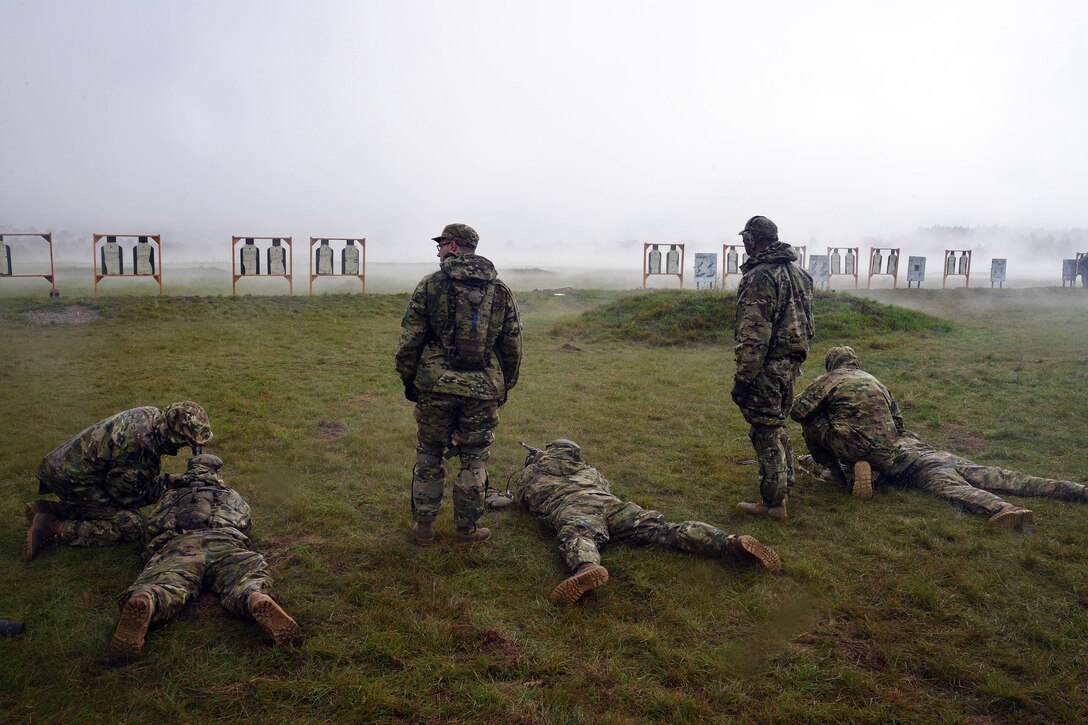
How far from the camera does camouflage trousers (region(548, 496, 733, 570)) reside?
16.2 ft

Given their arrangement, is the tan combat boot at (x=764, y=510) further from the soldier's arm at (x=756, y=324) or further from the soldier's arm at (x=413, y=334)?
the soldier's arm at (x=413, y=334)

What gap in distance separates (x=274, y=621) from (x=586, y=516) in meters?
2.42

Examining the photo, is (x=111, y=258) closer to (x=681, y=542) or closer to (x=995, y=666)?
(x=681, y=542)

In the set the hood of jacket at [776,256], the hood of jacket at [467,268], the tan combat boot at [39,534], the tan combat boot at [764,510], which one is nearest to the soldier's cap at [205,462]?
the tan combat boot at [39,534]

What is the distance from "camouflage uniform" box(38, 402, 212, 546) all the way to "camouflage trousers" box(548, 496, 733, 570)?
2972 mm

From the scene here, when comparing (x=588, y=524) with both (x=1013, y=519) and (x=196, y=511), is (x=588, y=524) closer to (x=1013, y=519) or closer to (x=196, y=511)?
(x=196, y=511)

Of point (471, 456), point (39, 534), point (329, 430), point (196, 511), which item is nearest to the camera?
point (196, 511)

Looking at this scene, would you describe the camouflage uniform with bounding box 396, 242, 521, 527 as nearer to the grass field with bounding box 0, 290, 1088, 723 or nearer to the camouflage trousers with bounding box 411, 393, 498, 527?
the camouflage trousers with bounding box 411, 393, 498, 527

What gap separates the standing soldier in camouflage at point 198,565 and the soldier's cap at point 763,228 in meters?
4.99

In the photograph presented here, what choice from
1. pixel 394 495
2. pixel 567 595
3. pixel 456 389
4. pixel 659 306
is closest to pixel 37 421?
pixel 394 495

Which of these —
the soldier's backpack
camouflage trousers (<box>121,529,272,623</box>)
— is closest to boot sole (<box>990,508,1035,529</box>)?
the soldier's backpack

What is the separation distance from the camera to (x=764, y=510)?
6082 mm

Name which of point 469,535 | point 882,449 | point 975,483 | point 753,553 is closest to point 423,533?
point 469,535

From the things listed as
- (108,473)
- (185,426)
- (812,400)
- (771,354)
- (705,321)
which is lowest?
(108,473)
